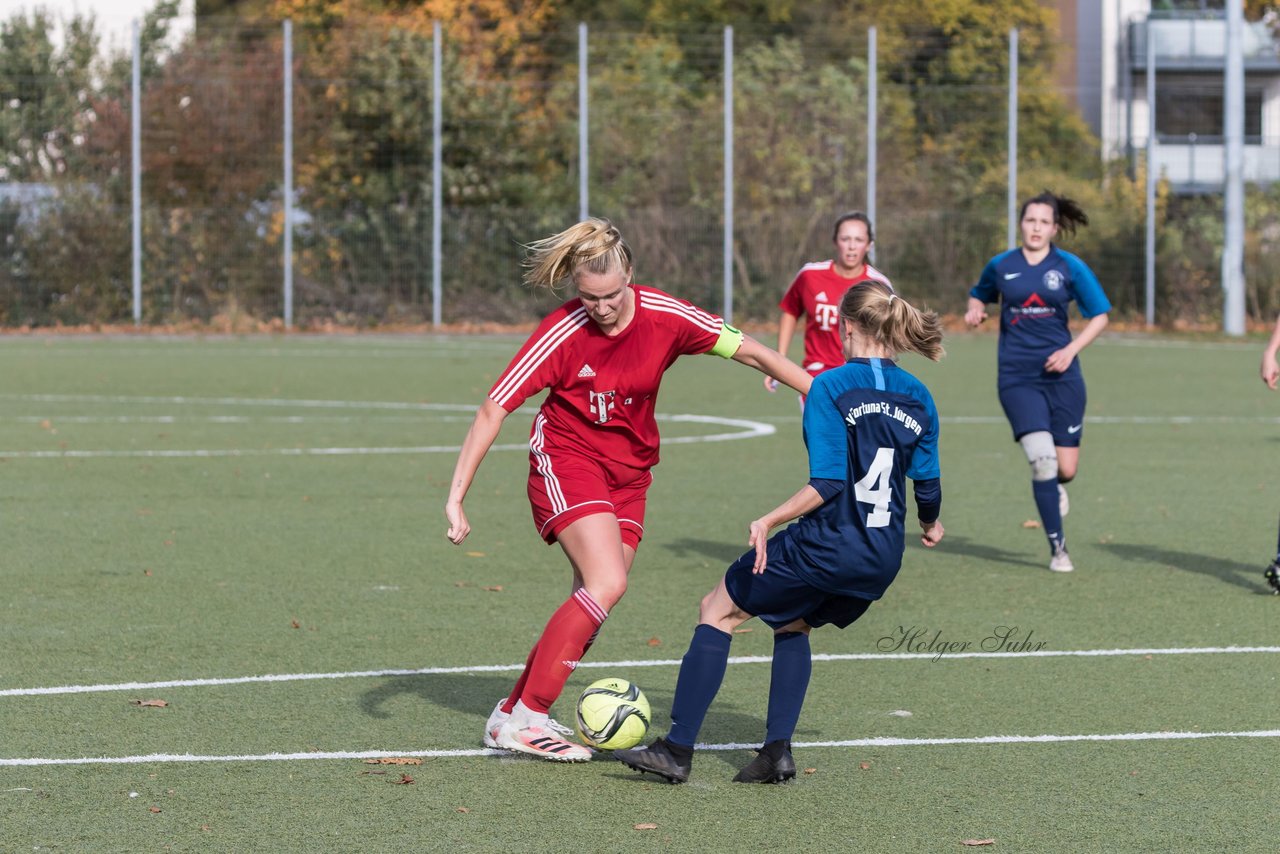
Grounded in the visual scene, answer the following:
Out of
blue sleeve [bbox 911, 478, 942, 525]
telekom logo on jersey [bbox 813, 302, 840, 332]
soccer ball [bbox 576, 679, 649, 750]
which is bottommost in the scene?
soccer ball [bbox 576, 679, 649, 750]

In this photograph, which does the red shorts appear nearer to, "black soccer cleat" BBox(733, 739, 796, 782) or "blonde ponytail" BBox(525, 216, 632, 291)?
"blonde ponytail" BBox(525, 216, 632, 291)

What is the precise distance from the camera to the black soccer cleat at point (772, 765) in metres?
5.55

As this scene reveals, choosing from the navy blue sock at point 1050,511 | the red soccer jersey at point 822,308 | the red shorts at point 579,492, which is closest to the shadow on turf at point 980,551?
the navy blue sock at point 1050,511

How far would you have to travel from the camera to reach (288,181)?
1288 inches

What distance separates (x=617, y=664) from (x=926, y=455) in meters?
2.17

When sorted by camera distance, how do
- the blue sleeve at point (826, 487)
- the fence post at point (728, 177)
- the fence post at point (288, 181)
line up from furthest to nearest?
the fence post at point (728, 177)
the fence post at point (288, 181)
the blue sleeve at point (826, 487)

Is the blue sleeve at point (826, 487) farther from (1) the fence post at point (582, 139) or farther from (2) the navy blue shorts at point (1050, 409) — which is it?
(1) the fence post at point (582, 139)

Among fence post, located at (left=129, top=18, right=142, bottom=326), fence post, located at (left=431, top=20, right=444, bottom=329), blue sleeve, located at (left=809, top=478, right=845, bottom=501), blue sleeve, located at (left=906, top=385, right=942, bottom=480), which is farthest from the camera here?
fence post, located at (left=431, top=20, right=444, bottom=329)

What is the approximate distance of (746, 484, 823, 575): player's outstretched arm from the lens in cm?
525

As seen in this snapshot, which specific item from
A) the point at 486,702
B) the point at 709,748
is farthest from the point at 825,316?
the point at 709,748

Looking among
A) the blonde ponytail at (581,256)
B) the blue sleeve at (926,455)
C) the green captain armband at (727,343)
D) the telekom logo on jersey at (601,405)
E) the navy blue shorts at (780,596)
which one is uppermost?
the blonde ponytail at (581,256)

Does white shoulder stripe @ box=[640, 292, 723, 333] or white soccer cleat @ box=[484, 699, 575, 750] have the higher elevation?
Answer: white shoulder stripe @ box=[640, 292, 723, 333]

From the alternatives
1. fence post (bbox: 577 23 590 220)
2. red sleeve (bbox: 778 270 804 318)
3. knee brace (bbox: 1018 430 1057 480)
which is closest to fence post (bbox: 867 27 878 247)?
fence post (bbox: 577 23 590 220)

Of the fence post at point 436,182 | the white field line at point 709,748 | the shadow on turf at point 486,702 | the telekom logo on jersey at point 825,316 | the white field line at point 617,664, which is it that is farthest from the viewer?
Answer: the fence post at point 436,182
